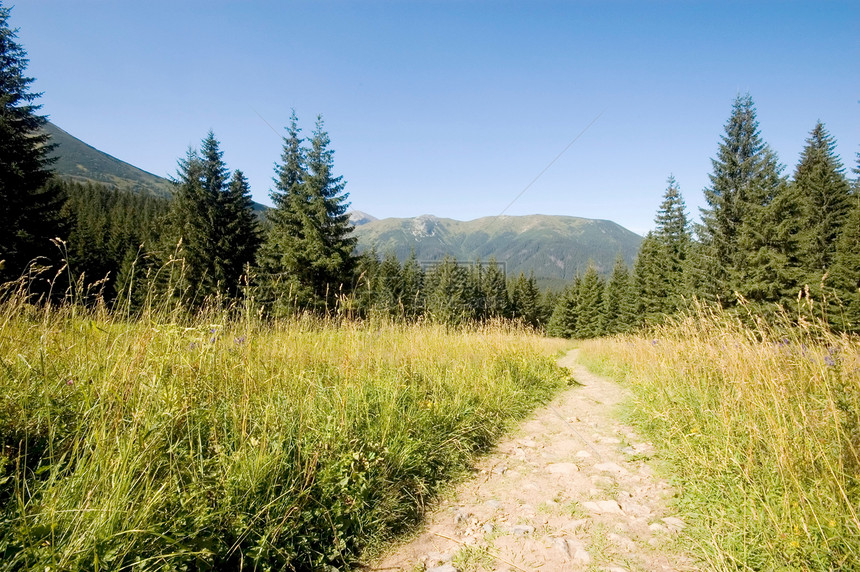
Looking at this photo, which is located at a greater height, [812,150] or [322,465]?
[812,150]

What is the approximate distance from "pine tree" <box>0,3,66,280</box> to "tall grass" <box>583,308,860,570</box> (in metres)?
24.0

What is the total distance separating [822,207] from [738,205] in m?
6.31

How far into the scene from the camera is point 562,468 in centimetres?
344

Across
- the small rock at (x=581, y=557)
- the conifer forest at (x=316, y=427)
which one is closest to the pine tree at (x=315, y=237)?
the conifer forest at (x=316, y=427)

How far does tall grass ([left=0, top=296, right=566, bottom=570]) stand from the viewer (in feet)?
5.25

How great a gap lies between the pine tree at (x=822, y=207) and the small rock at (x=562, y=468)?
2741 centimetres

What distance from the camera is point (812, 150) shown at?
86.1 feet

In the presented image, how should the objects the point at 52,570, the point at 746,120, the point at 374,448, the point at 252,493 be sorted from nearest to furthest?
the point at 52,570
the point at 252,493
the point at 374,448
the point at 746,120

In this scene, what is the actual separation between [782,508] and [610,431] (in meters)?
2.46

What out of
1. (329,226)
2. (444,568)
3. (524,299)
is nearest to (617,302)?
(524,299)

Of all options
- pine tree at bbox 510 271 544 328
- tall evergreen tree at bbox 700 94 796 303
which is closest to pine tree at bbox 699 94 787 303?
tall evergreen tree at bbox 700 94 796 303

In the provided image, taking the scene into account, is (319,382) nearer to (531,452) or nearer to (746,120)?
(531,452)

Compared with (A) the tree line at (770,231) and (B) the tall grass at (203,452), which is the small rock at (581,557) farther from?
(A) the tree line at (770,231)

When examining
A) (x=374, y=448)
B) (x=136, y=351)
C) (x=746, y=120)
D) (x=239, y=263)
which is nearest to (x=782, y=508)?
(x=374, y=448)
